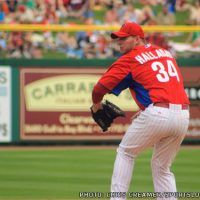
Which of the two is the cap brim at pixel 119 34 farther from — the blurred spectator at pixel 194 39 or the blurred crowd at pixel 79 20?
the blurred spectator at pixel 194 39

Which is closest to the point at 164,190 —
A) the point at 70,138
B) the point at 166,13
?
the point at 70,138

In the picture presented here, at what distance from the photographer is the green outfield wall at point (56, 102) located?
14.6m

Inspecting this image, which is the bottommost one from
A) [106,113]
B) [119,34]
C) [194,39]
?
[106,113]

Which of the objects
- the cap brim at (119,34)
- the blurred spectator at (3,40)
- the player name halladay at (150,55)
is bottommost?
the player name halladay at (150,55)

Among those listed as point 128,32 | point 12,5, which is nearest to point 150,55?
point 128,32

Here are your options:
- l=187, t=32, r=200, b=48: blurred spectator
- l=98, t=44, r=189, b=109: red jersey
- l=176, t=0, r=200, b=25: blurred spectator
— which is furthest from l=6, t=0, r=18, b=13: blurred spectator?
l=98, t=44, r=189, b=109: red jersey

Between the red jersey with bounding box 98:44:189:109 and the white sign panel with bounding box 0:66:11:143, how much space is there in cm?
712

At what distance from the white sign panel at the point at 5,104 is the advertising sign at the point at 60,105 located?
28cm

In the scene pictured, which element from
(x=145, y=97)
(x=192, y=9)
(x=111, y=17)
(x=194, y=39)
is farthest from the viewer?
(x=192, y=9)

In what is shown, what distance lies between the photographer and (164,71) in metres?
7.55

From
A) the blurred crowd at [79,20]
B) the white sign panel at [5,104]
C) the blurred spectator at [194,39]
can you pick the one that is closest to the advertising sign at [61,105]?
the white sign panel at [5,104]

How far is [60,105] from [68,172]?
3778mm

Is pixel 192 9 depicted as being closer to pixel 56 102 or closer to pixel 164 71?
pixel 56 102

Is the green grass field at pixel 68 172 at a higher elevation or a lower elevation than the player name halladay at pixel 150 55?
lower
